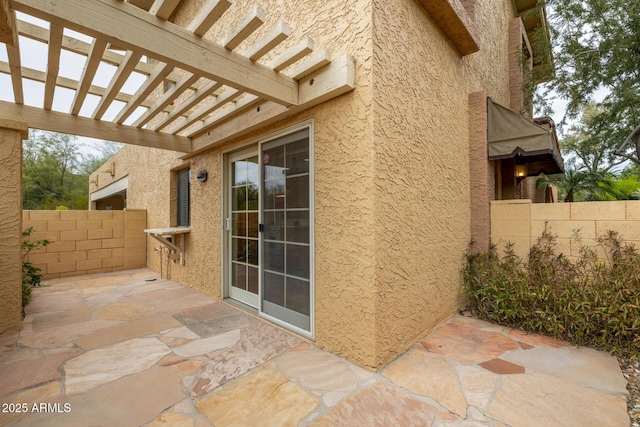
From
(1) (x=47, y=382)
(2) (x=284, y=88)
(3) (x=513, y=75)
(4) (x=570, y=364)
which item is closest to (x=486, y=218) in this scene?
(4) (x=570, y=364)

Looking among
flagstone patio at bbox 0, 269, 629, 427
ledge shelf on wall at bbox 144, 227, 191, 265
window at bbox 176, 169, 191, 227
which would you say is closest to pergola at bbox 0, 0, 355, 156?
ledge shelf on wall at bbox 144, 227, 191, 265

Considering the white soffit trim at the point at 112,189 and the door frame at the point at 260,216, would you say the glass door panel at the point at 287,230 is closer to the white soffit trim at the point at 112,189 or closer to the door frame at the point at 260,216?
the door frame at the point at 260,216

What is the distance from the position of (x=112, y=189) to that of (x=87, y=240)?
632cm

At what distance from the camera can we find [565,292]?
351 cm

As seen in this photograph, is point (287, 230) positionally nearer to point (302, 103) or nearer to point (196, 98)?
point (302, 103)

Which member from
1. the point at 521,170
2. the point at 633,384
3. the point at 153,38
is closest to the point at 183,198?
the point at 153,38

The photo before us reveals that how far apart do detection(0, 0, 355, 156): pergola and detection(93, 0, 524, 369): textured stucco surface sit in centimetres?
29

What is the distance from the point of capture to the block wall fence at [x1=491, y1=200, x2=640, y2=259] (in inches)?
151

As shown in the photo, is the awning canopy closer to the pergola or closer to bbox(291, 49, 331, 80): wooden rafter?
the pergola

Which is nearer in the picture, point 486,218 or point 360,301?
point 360,301

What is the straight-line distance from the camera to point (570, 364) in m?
2.90

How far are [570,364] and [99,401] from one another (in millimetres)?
4585

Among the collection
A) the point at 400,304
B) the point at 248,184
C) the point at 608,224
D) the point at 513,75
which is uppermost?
the point at 513,75

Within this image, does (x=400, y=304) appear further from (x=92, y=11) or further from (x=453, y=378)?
(x=92, y=11)
